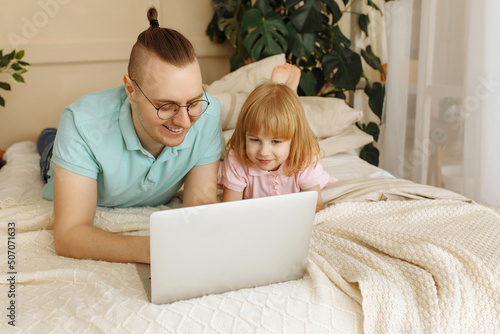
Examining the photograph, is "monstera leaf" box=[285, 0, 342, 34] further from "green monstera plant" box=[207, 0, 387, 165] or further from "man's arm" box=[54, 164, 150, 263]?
"man's arm" box=[54, 164, 150, 263]

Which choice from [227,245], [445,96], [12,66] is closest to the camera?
[227,245]

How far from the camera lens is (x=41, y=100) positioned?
8.91ft

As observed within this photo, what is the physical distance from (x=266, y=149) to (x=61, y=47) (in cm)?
166

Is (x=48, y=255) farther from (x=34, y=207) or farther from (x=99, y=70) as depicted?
(x=99, y=70)

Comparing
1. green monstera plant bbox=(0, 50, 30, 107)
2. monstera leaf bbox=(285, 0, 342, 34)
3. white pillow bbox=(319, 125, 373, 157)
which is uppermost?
monstera leaf bbox=(285, 0, 342, 34)

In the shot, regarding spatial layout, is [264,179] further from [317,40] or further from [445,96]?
[317,40]

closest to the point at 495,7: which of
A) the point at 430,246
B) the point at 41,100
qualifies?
the point at 430,246

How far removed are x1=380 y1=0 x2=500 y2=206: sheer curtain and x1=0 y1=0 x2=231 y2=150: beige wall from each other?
1.38 metres

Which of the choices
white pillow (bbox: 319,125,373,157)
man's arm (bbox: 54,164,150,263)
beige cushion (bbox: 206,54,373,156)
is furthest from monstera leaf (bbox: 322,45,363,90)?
man's arm (bbox: 54,164,150,263)

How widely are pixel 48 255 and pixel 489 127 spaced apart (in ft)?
4.93

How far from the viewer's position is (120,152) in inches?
53.4

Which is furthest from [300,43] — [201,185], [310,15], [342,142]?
[201,185]

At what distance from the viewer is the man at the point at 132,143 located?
120 cm

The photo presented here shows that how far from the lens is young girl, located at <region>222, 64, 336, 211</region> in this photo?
145cm
